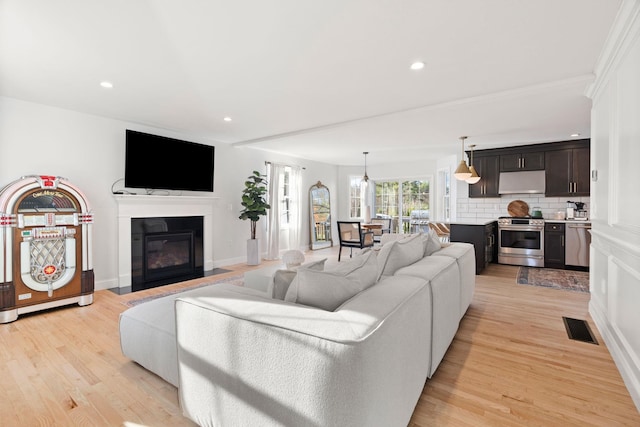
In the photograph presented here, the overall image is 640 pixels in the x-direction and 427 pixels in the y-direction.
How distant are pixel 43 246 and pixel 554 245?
300 inches

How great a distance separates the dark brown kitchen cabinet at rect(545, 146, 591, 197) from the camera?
219 inches

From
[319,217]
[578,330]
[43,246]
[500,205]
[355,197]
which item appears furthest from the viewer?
[355,197]

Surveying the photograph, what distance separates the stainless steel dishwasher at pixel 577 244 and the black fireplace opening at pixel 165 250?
6407 mm

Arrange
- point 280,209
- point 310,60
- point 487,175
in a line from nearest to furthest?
point 310,60, point 487,175, point 280,209

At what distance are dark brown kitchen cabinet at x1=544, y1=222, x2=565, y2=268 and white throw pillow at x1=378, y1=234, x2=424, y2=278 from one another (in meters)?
4.35

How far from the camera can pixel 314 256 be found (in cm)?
712

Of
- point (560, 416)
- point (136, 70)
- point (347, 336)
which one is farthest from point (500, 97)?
point (136, 70)

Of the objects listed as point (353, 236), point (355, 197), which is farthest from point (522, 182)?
point (355, 197)

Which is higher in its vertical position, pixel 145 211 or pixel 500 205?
pixel 500 205

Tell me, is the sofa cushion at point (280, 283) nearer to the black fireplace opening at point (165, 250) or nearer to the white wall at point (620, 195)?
the white wall at point (620, 195)

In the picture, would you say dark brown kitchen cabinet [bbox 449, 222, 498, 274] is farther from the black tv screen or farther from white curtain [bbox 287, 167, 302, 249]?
the black tv screen

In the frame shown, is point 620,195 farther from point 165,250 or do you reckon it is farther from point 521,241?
point 165,250

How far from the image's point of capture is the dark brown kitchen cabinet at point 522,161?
19.4 feet

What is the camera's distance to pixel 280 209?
7008 mm
